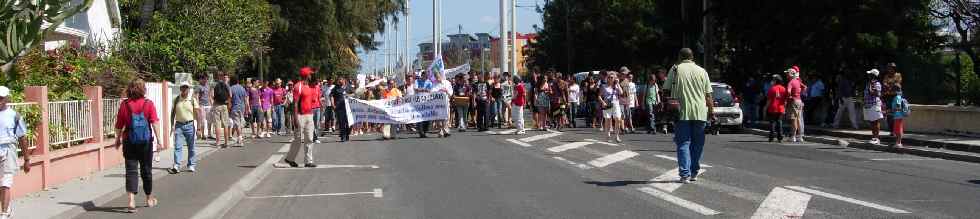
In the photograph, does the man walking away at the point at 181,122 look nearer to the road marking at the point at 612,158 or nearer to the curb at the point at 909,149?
the road marking at the point at 612,158

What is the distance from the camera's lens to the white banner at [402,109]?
24531 millimetres

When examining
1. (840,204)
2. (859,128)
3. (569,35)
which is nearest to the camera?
(840,204)

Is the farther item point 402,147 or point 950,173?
point 402,147

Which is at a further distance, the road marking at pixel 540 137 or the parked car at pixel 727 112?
the parked car at pixel 727 112

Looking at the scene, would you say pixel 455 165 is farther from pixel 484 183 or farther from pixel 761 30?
pixel 761 30

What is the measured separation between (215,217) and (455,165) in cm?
578

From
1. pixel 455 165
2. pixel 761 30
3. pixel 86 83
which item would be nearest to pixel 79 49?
pixel 86 83

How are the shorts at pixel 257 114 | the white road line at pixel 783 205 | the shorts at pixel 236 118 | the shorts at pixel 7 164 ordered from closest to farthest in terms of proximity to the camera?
Answer: the white road line at pixel 783 205
the shorts at pixel 7 164
the shorts at pixel 236 118
the shorts at pixel 257 114

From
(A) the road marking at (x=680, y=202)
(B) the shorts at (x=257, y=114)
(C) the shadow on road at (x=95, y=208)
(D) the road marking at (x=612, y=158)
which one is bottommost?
(C) the shadow on road at (x=95, y=208)

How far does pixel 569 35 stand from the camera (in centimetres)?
6900

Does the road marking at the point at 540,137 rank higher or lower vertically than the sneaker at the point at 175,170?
higher

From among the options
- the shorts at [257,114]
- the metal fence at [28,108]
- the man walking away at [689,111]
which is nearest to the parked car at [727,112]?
the shorts at [257,114]

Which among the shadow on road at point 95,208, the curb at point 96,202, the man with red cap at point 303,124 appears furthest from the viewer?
the man with red cap at point 303,124

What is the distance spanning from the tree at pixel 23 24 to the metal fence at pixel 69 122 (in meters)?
1.12
